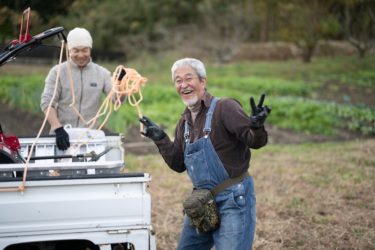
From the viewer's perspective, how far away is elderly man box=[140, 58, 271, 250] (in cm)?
315

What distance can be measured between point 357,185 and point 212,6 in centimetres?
1837

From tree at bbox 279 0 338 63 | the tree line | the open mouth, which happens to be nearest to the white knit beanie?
the open mouth

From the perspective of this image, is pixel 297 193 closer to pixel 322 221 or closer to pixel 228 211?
pixel 322 221

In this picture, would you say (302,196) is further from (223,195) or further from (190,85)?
(190,85)

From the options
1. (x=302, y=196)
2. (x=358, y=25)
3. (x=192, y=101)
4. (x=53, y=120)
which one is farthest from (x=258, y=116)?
(x=358, y=25)

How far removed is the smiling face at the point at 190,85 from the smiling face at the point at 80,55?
5.81 feet

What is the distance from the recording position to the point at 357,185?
6.73 m

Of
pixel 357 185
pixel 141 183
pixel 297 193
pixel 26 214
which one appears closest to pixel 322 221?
pixel 297 193

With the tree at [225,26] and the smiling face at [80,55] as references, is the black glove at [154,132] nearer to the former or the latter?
the smiling face at [80,55]

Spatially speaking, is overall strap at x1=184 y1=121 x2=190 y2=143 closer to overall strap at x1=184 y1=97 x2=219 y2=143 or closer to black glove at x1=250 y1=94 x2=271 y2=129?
overall strap at x1=184 y1=97 x2=219 y2=143

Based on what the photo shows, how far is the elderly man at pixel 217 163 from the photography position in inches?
124

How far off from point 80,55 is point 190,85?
6.13 ft

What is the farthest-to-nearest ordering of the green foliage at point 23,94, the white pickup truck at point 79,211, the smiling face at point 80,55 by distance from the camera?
1. the green foliage at point 23,94
2. the smiling face at point 80,55
3. the white pickup truck at point 79,211

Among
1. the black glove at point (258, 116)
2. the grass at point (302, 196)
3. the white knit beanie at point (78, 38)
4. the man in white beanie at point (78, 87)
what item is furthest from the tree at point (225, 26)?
the black glove at point (258, 116)
